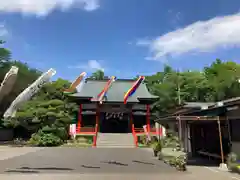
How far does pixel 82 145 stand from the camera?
948 inches

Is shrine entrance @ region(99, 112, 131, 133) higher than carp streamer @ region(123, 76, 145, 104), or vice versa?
carp streamer @ region(123, 76, 145, 104)

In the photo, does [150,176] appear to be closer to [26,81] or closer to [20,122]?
[20,122]

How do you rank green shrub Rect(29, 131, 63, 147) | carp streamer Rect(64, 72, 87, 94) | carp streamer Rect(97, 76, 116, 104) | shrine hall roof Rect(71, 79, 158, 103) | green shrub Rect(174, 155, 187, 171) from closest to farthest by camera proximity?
green shrub Rect(174, 155, 187, 171), green shrub Rect(29, 131, 63, 147), carp streamer Rect(97, 76, 116, 104), shrine hall roof Rect(71, 79, 158, 103), carp streamer Rect(64, 72, 87, 94)

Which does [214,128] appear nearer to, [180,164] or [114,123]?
[180,164]

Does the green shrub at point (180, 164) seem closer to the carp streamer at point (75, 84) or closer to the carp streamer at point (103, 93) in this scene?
the carp streamer at point (103, 93)

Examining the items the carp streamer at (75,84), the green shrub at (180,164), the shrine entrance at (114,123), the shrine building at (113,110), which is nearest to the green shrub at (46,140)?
the shrine building at (113,110)

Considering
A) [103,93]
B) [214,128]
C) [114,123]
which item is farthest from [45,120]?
[214,128]

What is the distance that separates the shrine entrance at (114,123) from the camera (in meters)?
29.6

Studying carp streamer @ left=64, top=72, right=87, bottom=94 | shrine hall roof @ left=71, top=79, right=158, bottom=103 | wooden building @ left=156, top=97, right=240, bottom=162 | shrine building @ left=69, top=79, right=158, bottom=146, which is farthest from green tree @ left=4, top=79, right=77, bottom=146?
wooden building @ left=156, top=97, right=240, bottom=162

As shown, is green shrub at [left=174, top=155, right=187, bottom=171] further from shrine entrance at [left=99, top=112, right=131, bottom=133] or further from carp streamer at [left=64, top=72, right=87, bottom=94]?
carp streamer at [left=64, top=72, right=87, bottom=94]

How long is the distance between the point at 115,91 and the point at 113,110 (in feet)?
9.78

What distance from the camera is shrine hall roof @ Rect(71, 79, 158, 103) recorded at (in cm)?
2869

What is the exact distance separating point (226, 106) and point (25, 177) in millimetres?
8088

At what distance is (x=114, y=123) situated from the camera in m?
31.5
